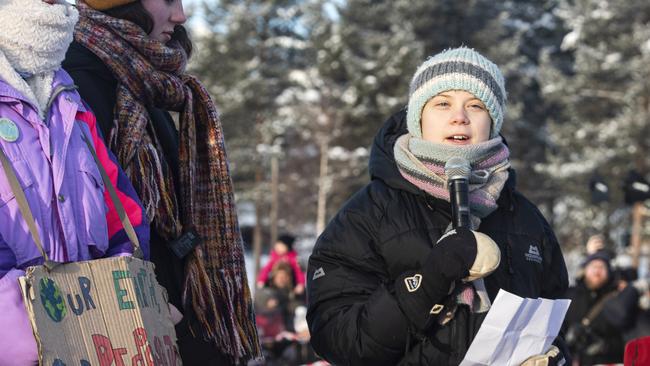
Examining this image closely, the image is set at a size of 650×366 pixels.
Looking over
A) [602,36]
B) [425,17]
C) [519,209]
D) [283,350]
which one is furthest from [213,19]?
[519,209]

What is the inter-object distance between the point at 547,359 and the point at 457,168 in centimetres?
66

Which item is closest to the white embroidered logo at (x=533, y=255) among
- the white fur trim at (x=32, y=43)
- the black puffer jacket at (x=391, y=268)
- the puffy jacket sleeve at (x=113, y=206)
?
the black puffer jacket at (x=391, y=268)

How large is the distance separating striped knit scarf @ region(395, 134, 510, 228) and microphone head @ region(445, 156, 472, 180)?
0.05m

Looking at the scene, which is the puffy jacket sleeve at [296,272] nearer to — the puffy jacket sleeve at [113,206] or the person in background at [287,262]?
the person in background at [287,262]

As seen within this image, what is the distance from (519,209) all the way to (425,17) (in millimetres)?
32383

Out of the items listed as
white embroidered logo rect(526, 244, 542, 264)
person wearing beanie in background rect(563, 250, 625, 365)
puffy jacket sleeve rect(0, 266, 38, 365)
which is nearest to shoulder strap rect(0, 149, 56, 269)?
puffy jacket sleeve rect(0, 266, 38, 365)

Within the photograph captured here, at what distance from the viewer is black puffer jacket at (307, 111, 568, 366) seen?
10.7 ft

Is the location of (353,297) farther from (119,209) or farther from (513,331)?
(119,209)

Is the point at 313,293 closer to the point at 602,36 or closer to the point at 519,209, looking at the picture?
the point at 519,209

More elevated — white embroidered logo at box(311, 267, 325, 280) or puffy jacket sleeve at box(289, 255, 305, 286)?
white embroidered logo at box(311, 267, 325, 280)

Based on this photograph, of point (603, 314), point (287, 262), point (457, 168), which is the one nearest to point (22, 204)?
point (457, 168)

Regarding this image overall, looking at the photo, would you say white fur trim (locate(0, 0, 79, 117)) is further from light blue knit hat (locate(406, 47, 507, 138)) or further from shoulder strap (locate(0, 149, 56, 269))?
light blue knit hat (locate(406, 47, 507, 138))

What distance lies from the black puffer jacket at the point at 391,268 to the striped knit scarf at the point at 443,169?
0.06 meters

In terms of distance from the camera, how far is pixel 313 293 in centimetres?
349
